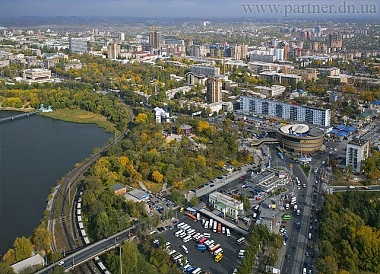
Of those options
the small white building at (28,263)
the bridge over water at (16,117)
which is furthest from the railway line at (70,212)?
the bridge over water at (16,117)

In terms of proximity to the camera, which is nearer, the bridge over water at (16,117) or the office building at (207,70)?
the bridge over water at (16,117)

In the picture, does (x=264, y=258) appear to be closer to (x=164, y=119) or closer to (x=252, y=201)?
(x=252, y=201)

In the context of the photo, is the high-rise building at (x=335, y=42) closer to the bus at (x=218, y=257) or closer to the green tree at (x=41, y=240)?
the bus at (x=218, y=257)

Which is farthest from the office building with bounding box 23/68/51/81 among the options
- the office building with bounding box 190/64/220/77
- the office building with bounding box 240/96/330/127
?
the office building with bounding box 240/96/330/127

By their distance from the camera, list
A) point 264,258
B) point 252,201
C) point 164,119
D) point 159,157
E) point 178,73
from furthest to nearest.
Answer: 1. point 178,73
2. point 164,119
3. point 159,157
4. point 252,201
5. point 264,258

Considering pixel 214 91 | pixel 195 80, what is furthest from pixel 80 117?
pixel 195 80

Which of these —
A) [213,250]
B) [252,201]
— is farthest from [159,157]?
[213,250]
